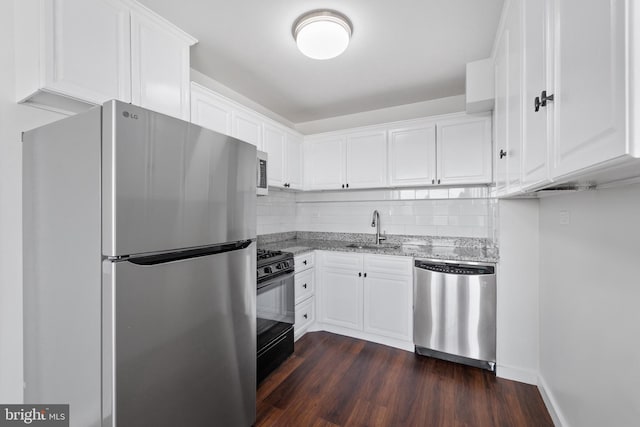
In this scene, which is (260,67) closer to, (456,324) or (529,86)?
(529,86)

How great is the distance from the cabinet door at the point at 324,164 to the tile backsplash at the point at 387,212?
11.9 inches

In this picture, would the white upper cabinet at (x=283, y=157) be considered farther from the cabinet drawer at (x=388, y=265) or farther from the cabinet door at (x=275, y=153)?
the cabinet drawer at (x=388, y=265)

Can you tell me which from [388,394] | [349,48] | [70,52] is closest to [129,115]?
[70,52]

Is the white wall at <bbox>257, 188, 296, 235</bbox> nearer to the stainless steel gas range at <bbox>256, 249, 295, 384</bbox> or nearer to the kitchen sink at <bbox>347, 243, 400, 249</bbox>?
the stainless steel gas range at <bbox>256, 249, 295, 384</bbox>

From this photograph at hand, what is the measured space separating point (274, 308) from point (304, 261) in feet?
2.11

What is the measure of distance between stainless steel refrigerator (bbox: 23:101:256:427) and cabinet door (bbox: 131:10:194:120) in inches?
23.4

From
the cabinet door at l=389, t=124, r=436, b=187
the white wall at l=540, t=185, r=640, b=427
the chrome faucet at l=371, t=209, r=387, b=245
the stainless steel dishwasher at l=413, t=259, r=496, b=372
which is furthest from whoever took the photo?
the chrome faucet at l=371, t=209, r=387, b=245

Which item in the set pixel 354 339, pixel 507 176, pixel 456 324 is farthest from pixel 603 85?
pixel 354 339

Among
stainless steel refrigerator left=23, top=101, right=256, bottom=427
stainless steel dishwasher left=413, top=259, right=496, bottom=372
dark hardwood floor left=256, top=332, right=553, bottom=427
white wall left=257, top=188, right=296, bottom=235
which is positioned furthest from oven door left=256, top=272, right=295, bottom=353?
stainless steel dishwasher left=413, top=259, right=496, bottom=372

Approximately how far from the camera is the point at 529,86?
3.90ft

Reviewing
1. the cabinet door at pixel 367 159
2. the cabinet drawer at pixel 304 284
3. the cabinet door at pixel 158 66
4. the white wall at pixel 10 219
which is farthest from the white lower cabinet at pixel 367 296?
the white wall at pixel 10 219

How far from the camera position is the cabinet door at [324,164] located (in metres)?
3.22

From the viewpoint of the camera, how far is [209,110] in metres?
2.15

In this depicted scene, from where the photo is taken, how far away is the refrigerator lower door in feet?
3.12
